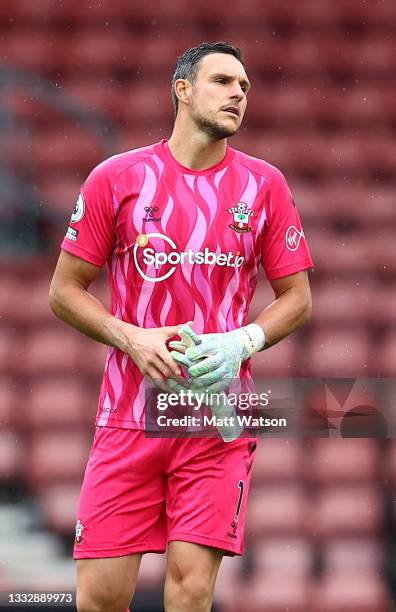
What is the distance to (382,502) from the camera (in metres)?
5.02

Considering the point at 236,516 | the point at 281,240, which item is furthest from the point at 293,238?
the point at 236,516

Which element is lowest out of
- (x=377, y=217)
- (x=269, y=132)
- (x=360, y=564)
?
(x=360, y=564)

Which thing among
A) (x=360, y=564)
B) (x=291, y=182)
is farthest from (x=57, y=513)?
(x=291, y=182)

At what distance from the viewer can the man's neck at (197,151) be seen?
371cm

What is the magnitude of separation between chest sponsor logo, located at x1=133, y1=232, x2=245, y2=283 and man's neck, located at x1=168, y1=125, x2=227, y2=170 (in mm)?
242

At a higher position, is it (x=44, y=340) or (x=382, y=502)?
(x=44, y=340)

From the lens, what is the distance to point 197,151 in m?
3.72

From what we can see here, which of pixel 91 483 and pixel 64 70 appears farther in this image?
pixel 64 70

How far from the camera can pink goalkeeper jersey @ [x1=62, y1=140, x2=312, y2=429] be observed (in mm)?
3623

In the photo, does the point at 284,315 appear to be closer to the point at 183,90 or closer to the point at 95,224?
the point at 95,224

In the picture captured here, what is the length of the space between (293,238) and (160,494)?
30.7 inches

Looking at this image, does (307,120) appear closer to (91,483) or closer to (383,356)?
(383,356)

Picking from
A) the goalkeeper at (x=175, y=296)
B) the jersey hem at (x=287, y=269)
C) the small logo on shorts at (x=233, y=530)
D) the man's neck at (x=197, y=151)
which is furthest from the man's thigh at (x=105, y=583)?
the man's neck at (x=197, y=151)

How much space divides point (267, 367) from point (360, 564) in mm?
784
